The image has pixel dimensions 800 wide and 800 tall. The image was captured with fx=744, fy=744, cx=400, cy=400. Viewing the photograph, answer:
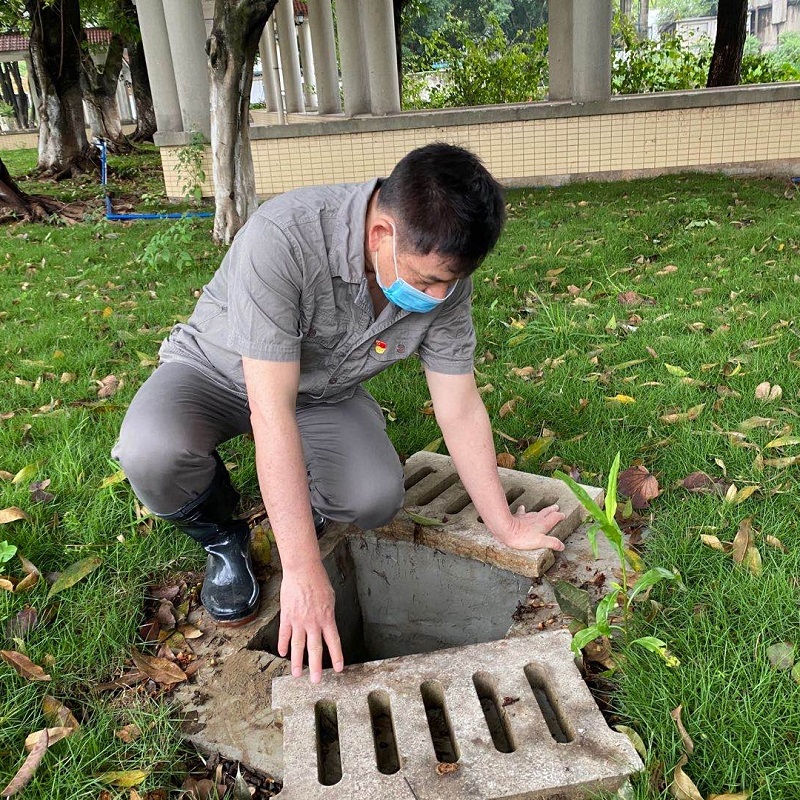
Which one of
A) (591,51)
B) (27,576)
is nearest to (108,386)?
(27,576)

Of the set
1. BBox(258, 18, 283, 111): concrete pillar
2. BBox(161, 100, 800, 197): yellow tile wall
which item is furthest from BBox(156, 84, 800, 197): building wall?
BBox(258, 18, 283, 111): concrete pillar

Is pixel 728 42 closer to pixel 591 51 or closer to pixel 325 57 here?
pixel 591 51

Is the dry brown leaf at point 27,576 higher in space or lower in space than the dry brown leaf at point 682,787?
higher

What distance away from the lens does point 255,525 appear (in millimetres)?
2500

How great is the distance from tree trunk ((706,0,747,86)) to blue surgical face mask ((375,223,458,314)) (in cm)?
1003

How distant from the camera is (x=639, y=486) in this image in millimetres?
2498

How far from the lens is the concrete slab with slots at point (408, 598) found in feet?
5.88

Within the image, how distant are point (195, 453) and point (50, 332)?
2751 mm

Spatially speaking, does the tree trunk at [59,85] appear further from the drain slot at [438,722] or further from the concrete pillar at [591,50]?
the drain slot at [438,722]

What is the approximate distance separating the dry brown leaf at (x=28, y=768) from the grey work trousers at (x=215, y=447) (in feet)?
2.00

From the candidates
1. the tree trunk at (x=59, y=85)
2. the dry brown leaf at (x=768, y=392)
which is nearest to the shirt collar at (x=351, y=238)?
the dry brown leaf at (x=768, y=392)

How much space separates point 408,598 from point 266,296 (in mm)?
1202

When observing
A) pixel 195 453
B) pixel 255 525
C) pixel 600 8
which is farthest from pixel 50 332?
pixel 600 8

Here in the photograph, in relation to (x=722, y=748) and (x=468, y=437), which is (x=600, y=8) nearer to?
(x=468, y=437)
